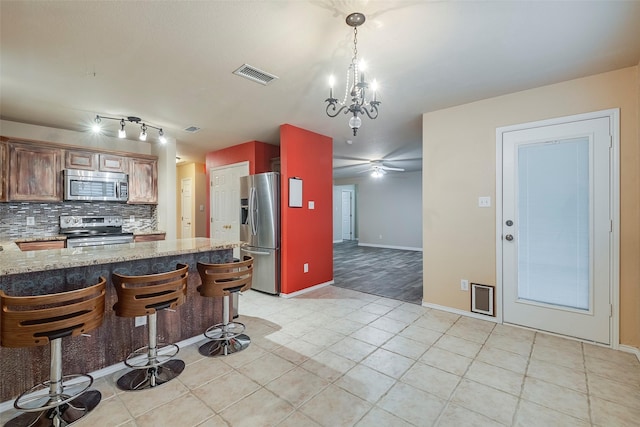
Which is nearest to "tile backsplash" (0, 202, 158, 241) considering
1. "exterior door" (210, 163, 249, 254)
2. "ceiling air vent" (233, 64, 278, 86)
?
"exterior door" (210, 163, 249, 254)

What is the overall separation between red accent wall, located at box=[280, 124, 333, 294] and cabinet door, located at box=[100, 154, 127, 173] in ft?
9.43

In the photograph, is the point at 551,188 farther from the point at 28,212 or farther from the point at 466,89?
the point at 28,212

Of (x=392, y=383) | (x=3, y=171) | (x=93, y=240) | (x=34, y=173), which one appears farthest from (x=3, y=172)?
(x=392, y=383)

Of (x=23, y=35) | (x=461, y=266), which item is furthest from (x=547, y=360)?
(x=23, y=35)

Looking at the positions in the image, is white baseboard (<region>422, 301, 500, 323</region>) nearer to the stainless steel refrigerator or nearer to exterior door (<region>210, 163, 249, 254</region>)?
the stainless steel refrigerator

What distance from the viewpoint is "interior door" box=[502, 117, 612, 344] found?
270 centimetres

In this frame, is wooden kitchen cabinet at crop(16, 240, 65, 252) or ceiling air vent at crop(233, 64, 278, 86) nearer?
ceiling air vent at crop(233, 64, 278, 86)

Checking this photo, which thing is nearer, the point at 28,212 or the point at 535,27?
the point at 535,27

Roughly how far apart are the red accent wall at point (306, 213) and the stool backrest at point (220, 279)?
155 centimetres

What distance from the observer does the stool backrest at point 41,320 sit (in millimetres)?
1562

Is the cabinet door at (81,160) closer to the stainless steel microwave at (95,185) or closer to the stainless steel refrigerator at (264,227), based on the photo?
the stainless steel microwave at (95,185)

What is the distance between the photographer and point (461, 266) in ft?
11.4

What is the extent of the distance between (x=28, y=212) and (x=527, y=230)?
6.62 m

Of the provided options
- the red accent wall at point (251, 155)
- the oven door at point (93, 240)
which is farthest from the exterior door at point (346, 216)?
the oven door at point (93, 240)
